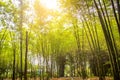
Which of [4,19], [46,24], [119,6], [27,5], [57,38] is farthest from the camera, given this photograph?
[57,38]

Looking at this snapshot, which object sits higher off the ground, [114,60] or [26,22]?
[26,22]

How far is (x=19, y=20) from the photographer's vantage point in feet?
38.3

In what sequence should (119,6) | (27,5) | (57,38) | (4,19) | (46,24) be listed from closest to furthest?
(119,6), (27,5), (4,19), (46,24), (57,38)

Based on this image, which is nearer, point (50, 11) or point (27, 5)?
point (27, 5)

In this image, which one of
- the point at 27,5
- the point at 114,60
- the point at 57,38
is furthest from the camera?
the point at 57,38

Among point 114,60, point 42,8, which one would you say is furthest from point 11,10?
point 114,60

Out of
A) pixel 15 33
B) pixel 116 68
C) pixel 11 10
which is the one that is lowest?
pixel 116 68

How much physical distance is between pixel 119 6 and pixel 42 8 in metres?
8.00

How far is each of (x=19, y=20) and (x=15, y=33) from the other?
1.92 metres

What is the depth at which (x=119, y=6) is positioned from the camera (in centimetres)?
450

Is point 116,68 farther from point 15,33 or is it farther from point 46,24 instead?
point 15,33

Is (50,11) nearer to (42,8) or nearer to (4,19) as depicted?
(42,8)

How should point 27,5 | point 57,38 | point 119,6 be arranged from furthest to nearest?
1. point 57,38
2. point 27,5
3. point 119,6

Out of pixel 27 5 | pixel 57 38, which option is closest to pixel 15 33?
pixel 27 5
